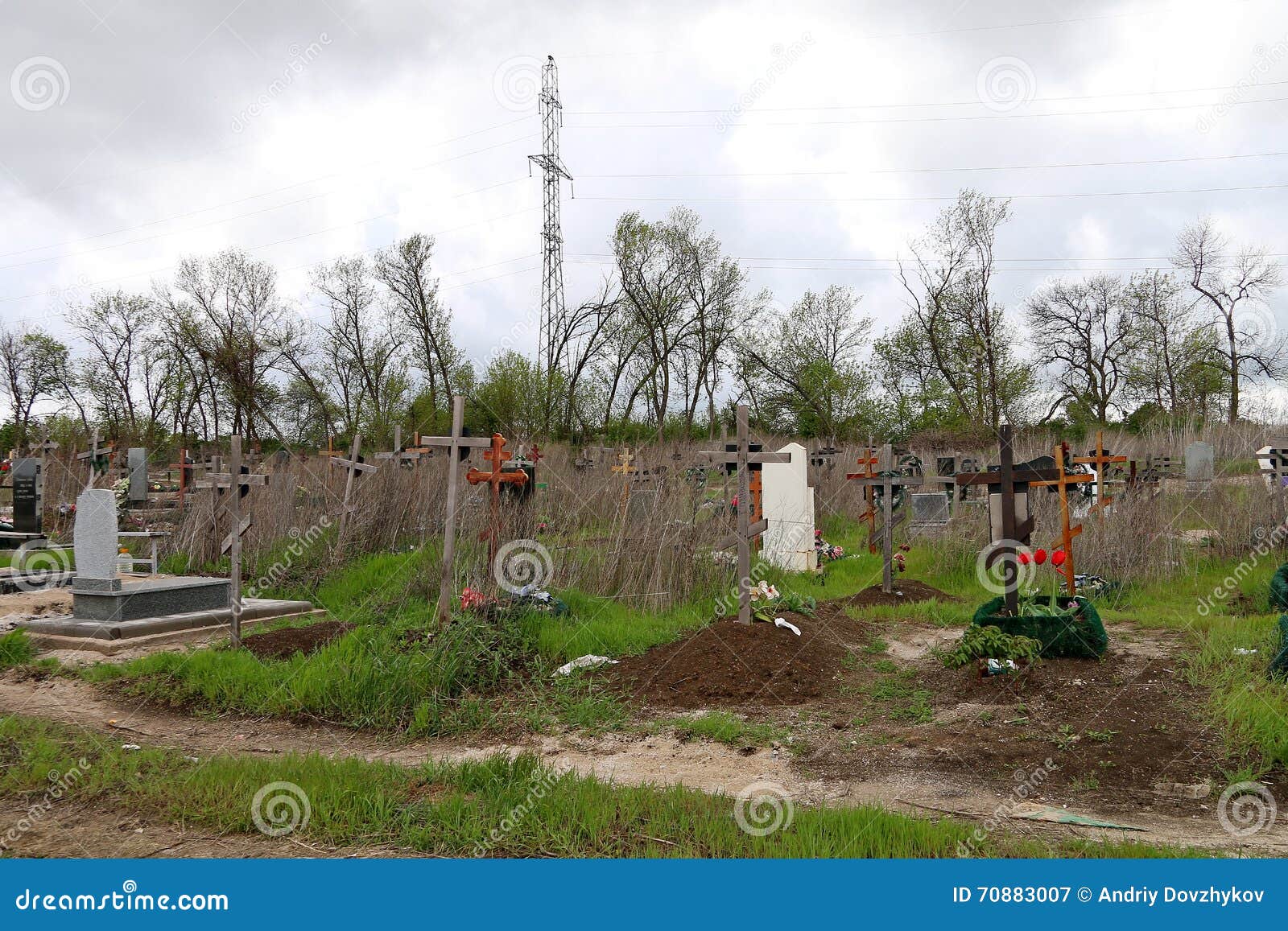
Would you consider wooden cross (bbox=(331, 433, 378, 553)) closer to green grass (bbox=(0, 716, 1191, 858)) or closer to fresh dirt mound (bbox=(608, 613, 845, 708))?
fresh dirt mound (bbox=(608, 613, 845, 708))

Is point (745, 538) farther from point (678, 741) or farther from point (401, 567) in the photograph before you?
point (401, 567)

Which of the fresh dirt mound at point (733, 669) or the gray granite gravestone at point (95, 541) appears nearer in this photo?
the fresh dirt mound at point (733, 669)

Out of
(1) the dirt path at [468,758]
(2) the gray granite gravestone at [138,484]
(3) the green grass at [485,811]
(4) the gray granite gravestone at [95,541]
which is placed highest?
(2) the gray granite gravestone at [138,484]

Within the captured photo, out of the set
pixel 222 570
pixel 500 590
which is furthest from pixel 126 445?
pixel 500 590

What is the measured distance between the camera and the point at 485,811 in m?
4.19

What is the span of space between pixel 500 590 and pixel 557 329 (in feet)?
80.9

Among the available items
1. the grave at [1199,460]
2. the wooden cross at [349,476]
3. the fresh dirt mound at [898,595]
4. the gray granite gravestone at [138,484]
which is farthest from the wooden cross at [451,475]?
the grave at [1199,460]

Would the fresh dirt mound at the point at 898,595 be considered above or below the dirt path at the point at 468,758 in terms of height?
above

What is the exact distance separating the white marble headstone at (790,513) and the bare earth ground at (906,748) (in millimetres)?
5596

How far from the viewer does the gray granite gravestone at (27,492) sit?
1555 cm

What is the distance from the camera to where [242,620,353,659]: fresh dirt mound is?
791 centimetres

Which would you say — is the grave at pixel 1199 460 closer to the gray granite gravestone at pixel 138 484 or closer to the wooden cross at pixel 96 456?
the gray granite gravestone at pixel 138 484

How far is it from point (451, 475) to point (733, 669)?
3.24 meters

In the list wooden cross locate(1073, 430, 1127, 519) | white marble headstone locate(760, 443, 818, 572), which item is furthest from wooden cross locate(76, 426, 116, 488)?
wooden cross locate(1073, 430, 1127, 519)
